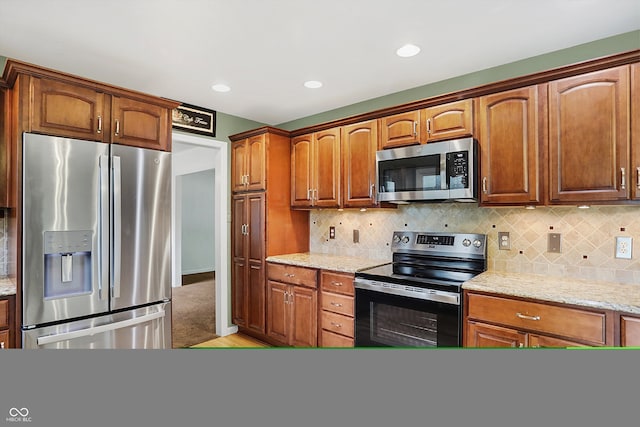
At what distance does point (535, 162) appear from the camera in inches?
83.9

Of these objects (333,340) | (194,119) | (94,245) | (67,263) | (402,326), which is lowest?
(333,340)

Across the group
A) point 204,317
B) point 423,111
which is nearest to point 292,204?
point 423,111

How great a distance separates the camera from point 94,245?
211 cm

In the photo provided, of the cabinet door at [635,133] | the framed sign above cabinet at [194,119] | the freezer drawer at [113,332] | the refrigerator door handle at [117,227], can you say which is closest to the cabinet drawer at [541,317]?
the cabinet door at [635,133]

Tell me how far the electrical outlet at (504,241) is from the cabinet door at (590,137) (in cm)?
52

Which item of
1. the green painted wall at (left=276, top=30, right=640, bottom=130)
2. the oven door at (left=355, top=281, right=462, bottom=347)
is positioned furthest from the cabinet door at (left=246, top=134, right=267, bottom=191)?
the oven door at (left=355, top=281, right=462, bottom=347)

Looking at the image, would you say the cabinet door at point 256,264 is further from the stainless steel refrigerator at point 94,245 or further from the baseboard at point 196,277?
the baseboard at point 196,277

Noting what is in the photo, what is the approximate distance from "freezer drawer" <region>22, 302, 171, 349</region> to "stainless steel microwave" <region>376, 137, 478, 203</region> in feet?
6.33

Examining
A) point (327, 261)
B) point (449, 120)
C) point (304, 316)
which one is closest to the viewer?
point (449, 120)

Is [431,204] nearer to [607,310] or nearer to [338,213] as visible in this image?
[338,213]

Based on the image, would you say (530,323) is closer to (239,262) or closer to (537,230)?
(537,230)

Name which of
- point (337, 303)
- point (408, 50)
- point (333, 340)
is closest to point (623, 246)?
point (408, 50)

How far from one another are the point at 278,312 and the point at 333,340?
0.66 meters

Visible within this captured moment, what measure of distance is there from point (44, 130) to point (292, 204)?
2098mm
